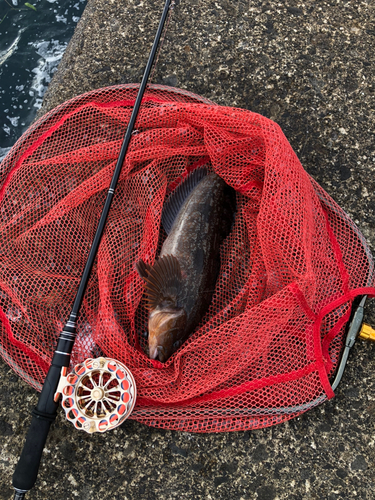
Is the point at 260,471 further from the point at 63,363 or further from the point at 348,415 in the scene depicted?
the point at 63,363

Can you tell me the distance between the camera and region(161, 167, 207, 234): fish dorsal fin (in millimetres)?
2881

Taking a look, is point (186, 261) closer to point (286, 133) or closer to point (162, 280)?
point (162, 280)

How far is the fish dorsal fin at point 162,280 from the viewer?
95.0 inches

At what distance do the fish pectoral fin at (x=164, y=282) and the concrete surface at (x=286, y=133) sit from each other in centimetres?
84

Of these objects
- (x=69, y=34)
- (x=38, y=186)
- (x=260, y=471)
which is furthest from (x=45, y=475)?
(x=69, y=34)

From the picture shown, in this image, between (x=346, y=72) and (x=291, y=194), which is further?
(x=346, y=72)

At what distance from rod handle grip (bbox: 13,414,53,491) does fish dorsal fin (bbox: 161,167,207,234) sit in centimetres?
149

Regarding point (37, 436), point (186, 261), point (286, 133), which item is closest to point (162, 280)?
point (186, 261)

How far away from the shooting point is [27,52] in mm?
5094

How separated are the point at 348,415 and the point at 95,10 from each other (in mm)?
4144

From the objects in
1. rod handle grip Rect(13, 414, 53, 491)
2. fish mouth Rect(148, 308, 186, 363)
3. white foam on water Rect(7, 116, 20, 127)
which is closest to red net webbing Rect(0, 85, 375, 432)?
fish mouth Rect(148, 308, 186, 363)

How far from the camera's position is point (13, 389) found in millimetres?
2613

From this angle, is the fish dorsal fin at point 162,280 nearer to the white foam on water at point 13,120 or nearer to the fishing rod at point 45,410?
the fishing rod at point 45,410

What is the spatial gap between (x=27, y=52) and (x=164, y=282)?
4.33 metres
